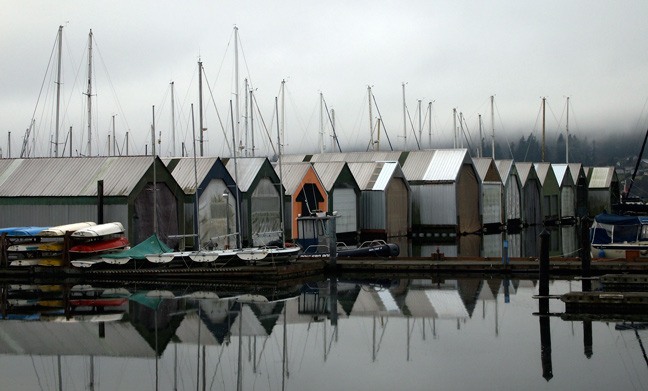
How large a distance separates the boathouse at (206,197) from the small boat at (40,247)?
275 inches

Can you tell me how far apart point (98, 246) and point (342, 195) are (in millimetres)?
21894

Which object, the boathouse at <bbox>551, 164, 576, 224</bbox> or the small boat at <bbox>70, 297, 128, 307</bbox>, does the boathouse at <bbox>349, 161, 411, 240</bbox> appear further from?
the small boat at <bbox>70, 297, 128, 307</bbox>

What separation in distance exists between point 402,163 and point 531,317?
134 ft

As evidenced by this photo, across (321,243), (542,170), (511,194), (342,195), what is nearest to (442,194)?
(342,195)

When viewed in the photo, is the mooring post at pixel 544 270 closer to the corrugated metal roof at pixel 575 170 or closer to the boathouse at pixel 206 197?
the boathouse at pixel 206 197

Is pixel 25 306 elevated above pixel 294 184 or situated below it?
below

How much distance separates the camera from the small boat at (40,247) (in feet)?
118

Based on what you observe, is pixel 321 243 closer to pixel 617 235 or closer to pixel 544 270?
pixel 617 235

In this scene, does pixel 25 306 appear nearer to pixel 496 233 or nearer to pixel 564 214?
pixel 496 233

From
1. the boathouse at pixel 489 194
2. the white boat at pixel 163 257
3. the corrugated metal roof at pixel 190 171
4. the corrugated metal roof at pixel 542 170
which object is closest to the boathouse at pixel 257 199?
the corrugated metal roof at pixel 190 171

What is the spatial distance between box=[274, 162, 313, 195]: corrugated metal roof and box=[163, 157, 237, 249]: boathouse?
5397mm

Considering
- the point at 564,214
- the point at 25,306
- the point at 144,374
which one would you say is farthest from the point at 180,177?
the point at 564,214

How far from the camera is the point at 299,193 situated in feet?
167

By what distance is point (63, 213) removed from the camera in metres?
39.9
